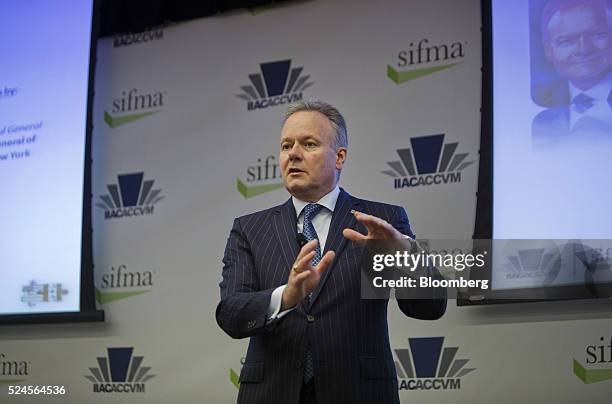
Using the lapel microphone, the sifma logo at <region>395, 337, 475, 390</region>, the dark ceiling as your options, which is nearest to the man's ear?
the lapel microphone

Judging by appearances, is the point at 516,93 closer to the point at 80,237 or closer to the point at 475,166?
the point at 475,166

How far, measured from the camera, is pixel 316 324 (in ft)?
6.09

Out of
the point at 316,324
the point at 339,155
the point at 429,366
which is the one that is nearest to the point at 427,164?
the point at 429,366

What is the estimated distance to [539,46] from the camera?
352 centimetres

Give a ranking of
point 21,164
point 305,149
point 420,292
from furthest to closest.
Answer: point 21,164
point 305,149
point 420,292

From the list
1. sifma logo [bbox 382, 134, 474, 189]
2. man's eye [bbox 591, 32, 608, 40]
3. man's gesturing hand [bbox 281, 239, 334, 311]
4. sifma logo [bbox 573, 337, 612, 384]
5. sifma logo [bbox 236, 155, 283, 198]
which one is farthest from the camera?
sifma logo [bbox 236, 155, 283, 198]

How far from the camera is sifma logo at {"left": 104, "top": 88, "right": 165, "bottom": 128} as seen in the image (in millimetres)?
4582

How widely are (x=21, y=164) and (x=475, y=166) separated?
288 centimetres

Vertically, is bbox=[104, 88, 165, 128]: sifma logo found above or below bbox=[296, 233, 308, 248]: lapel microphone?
above

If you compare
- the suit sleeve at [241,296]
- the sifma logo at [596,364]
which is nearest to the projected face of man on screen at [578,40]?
the sifma logo at [596,364]

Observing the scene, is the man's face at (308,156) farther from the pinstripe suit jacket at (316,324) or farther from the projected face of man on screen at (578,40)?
the projected face of man on screen at (578,40)

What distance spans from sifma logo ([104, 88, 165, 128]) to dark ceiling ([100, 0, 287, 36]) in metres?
0.43

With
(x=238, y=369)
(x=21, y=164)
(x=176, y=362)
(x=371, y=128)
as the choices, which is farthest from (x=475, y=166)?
(x=21, y=164)

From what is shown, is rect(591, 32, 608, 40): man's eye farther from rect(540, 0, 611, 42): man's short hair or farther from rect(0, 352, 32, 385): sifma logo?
rect(0, 352, 32, 385): sifma logo
